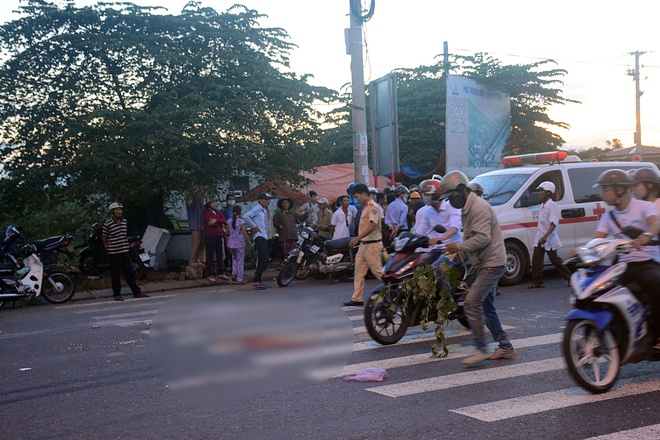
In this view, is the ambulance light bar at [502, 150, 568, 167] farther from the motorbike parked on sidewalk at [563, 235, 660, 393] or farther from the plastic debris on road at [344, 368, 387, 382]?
the plastic debris on road at [344, 368, 387, 382]

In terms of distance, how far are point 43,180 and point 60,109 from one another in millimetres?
1633

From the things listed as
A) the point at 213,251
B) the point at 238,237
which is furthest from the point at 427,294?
the point at 213,251

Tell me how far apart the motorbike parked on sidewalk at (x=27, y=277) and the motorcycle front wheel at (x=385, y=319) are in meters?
7.57

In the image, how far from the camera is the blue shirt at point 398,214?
15.8 metres

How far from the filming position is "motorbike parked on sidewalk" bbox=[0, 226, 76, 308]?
12500mm

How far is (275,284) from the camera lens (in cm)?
1503

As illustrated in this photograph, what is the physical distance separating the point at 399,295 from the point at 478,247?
1.29 meters

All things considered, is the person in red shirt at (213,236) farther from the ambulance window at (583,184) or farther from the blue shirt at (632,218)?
the blue shirt at (632,218)

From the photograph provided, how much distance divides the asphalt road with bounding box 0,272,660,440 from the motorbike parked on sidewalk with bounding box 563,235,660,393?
21cm

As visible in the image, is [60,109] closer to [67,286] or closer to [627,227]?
[67,286]

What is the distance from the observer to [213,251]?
15367 mm

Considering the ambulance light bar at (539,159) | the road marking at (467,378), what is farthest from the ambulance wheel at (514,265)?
the road marking at (467,378)

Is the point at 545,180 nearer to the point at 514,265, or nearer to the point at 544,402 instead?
the point at 514,265

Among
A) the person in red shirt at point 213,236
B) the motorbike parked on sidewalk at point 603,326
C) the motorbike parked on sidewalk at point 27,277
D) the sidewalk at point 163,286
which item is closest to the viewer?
the motorbike parked on sidewalk at point 603,326
